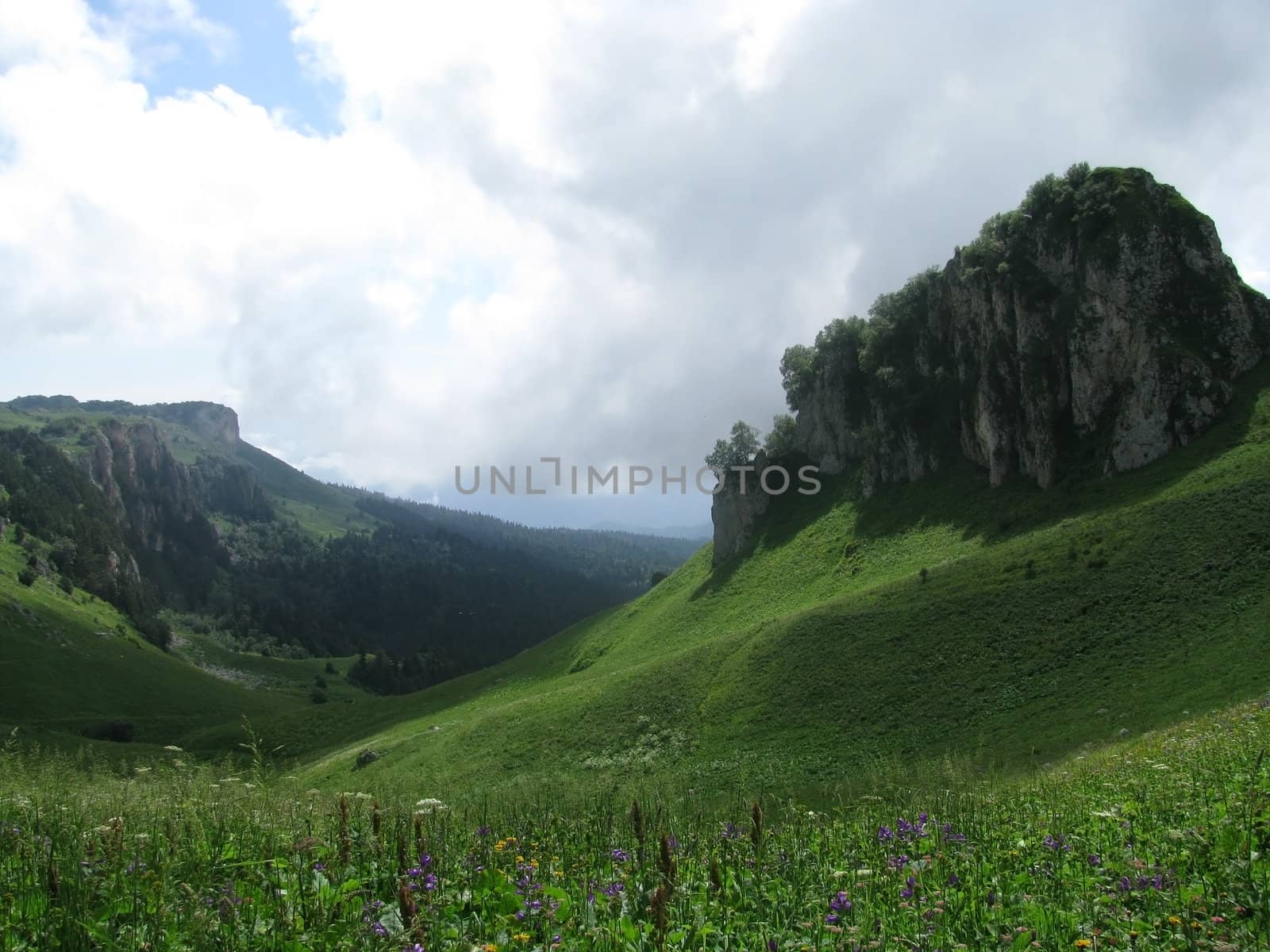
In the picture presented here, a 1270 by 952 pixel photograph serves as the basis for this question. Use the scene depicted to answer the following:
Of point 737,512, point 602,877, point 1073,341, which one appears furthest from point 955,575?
point 602,877

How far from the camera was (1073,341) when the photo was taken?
74375 millimetres

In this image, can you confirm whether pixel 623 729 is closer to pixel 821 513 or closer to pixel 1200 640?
pixel 1200 640

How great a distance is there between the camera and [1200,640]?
38.2 meters

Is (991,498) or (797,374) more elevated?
(797,374)

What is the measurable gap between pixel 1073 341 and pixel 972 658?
1752 inches

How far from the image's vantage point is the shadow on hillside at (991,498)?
197ft

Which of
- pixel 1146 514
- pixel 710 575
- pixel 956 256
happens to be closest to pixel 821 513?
pixel 710 575

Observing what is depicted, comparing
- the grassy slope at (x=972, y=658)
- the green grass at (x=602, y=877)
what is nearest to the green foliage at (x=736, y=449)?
the grassy slope at (x=972, y=658)

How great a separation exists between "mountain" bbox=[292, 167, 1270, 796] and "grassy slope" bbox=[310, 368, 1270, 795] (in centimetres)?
22

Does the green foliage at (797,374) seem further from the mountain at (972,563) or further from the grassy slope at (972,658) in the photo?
the grassy slope at (972,658)

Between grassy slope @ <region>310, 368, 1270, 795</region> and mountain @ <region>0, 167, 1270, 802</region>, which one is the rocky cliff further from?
grassy slope @ <region>310, 368, 1270, 795</region>

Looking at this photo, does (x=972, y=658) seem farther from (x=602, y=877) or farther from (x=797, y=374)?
(x=797, y=374)

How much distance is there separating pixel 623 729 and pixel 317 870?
157 feet

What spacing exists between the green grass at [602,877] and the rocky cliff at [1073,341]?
68159mm
